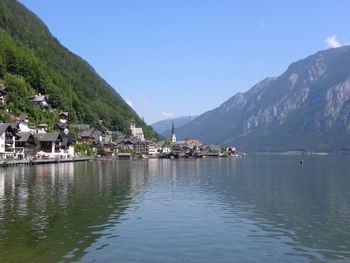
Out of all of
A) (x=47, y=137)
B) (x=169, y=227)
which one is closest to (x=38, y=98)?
(x=47, y=137)

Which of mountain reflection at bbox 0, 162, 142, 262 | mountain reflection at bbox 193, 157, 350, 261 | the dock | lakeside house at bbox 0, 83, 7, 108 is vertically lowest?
mountain reflection at bbox 193, 157, 350, 261

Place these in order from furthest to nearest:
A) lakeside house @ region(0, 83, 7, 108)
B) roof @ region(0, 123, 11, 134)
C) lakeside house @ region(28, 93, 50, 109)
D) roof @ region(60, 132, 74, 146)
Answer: lakeside house @ region(28, 93, 50, 109) < roof @ region(60, 132, 74, 146) < lakeside house @ region(0, 83, 7, 108) < roof @ region(0, 123, 11, 134)

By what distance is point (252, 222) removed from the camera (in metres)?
34.8

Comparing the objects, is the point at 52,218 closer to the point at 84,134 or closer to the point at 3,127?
the point at 3,127

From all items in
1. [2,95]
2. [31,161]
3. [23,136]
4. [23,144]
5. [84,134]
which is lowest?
[31,161]

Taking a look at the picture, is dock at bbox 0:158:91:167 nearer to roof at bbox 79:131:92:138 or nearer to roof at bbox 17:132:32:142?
roof at bbox 17:132:32:142

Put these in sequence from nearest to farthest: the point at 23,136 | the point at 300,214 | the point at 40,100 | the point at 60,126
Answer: the point at 300,214
the point at 23,136
the point at 60,126
the point at 40,100

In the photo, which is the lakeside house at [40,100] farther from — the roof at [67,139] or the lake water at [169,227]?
the lake water at [169,227]

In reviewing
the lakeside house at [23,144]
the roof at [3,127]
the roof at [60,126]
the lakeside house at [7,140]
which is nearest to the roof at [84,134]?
the roof at [60,126]

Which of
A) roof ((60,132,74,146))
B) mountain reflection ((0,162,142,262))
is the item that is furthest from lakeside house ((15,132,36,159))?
mountain reflection ((0,162,142,262))

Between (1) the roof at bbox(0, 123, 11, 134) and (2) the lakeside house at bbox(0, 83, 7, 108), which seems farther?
(2) the lakeside house at bbox(0, 83, 7, 108)

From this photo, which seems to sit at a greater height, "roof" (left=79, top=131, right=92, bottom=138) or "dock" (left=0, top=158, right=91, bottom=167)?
"roof" (left=79, top=131, right=92, bottom=138)

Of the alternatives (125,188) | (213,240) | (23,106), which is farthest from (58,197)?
(23,106)

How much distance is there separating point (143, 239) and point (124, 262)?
541 cm
